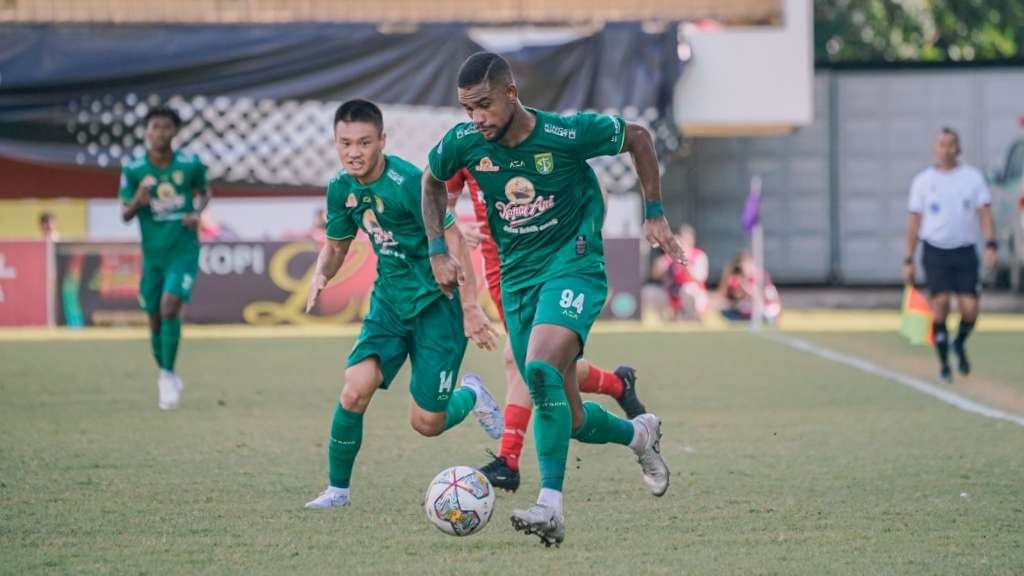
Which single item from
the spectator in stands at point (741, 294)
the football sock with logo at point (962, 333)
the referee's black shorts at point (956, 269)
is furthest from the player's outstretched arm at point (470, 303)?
the spectator in stands at point (741, 294)

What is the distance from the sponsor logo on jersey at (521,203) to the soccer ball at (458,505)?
3.74 feet

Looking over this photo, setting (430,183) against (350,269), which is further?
(350,269)

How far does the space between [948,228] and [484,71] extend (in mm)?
7966

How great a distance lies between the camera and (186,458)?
964 cm

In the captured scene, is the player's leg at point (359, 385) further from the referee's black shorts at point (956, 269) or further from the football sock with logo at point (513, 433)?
the referee's black shorts at point (956, 269)

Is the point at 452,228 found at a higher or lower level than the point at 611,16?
lower

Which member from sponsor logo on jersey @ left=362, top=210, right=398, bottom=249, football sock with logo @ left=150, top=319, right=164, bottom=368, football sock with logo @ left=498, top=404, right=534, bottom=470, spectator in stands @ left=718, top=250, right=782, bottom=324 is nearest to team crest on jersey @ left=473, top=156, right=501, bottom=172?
sponsor logo on jersey @ left=362, top=210, right=398, bottom=249

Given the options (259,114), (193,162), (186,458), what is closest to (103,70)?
(259,114)

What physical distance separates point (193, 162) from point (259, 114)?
1435 cm

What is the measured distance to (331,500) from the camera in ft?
25.6

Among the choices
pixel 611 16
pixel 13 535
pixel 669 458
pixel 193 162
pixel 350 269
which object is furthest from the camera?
pixel 611 16

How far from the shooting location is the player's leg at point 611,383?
29.9 ft

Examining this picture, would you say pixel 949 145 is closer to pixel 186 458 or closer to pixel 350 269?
pixel 186 458

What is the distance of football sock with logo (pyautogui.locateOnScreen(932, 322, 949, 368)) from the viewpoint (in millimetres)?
14391
